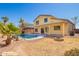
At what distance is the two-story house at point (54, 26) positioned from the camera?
14.2ft

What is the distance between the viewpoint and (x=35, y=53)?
14.2 ft

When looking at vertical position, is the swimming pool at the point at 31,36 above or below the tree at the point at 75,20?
below

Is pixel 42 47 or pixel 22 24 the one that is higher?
pixel 22 24

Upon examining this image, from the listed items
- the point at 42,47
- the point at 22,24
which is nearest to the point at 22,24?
the point at 22,24

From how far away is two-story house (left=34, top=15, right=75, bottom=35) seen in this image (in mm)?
4320

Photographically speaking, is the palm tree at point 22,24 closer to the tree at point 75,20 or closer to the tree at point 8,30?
the tree at point 8,30

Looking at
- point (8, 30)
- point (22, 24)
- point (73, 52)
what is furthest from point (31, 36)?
point (73, 52)

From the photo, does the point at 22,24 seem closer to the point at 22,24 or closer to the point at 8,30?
the point at 22,24

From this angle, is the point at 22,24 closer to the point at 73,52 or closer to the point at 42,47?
the point at 42,47

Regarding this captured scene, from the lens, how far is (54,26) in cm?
434

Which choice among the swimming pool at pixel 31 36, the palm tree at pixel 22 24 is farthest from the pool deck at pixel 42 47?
the palm tree at pixel 22 24

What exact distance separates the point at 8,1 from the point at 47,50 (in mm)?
753

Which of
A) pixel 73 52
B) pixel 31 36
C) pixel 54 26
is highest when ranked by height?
pixel 54 26

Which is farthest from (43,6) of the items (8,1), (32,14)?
(8,1)
